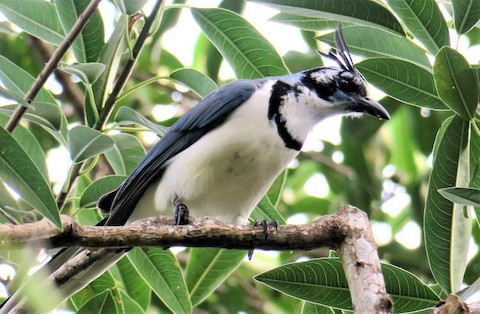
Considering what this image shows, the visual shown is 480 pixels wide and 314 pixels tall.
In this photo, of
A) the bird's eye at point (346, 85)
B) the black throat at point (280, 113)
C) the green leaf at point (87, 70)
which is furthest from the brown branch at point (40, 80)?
the bird's eye at point (346, 85)

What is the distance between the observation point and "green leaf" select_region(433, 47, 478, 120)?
2.83 m

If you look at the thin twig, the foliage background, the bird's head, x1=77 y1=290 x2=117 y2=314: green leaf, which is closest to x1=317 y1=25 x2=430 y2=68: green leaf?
the foliage background

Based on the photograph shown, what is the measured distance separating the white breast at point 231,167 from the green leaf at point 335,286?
1.05m

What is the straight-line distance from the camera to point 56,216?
2.47 meters

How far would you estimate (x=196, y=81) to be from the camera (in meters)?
3.86

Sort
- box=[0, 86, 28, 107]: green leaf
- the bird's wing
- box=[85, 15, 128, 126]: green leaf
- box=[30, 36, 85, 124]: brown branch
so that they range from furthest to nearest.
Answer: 1. box=[30, 36, 85, 124]: brown branch
2. the bird's wing
3. box=[85, 15, 128, 126]: green leaf
4. box=[0, 86, 28, 107]: green leaf

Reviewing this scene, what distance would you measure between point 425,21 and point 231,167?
1.17 meters

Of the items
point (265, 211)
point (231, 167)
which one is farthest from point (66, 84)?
point (265, 211)

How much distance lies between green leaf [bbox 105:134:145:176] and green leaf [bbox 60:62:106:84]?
0.57 m

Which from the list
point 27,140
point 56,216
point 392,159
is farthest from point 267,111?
point 392,159

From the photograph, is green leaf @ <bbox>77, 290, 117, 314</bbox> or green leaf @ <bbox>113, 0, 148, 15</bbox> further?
green leaf @ <bbox>113, 0, 148, 15</bbox>

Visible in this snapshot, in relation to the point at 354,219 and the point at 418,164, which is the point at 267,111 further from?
the point at 418,164

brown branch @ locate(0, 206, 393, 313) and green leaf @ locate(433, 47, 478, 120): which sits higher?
green leaf @ locate(433, 47, 478, 120)

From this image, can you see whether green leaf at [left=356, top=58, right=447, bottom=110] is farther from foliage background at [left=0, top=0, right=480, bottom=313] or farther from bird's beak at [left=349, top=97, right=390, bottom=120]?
bird's beak at [left=349, top=97, right=390, bottom=120]
